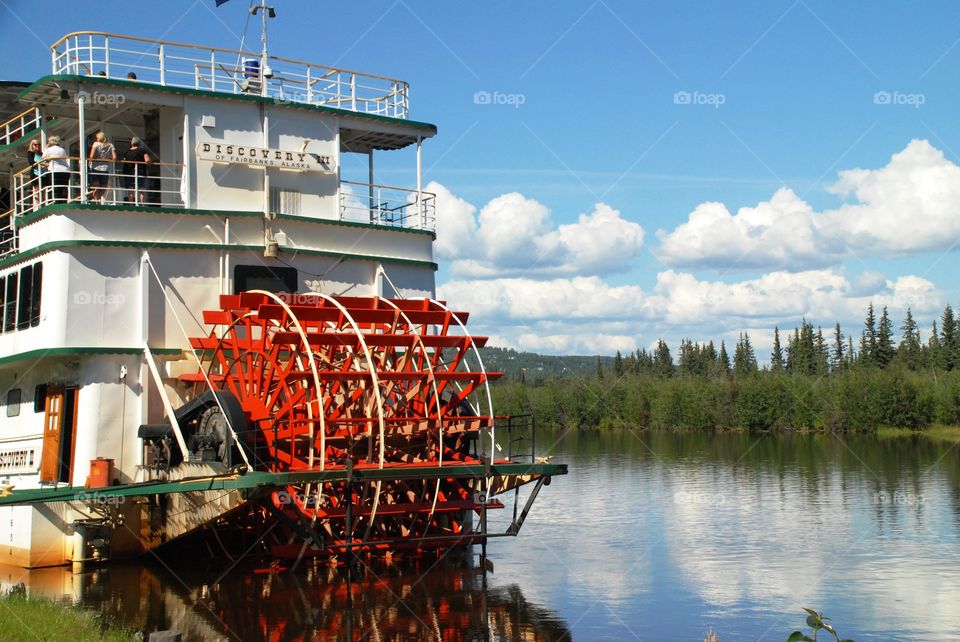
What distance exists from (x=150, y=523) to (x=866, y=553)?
9.61 metres

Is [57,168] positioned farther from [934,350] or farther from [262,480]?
[934,350]

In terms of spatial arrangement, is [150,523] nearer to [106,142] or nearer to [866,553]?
[106,142]

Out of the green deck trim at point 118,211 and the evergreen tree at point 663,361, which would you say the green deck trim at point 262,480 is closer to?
the green deck trim at point 118,211

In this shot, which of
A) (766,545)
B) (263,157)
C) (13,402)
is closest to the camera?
(263,157)

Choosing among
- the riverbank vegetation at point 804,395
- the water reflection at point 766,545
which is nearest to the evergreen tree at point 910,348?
the riverbank vegetation at point 804,395

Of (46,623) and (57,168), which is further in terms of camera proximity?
(57,168)

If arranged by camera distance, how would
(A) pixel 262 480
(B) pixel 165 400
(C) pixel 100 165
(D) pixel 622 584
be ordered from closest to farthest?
(A) pixel 262 480 < (B) pixel 165 400 < (D) pixel 622 584 < (C) pixel 100 165

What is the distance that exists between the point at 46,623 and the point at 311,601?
347 cm

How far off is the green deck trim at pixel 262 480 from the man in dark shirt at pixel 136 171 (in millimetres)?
3886

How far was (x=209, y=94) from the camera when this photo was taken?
52.1 ft

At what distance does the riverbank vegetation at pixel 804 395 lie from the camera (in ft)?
169

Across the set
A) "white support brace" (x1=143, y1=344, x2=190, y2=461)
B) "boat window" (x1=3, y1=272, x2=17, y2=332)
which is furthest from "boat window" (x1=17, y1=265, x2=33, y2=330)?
"white support brace" (x1=143, y1=344, x2=190, y2=461)

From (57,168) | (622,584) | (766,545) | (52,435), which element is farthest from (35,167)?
(766,545)

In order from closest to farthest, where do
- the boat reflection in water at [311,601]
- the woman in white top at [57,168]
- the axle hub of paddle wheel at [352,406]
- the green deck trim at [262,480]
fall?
the boat reflection in water at [311,601] < the green deck trim at [262,480] < the axle hub of paddle wheel at [352,406] < the woman in white top at [57,168]
